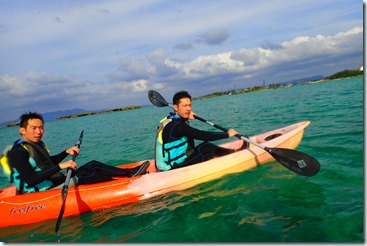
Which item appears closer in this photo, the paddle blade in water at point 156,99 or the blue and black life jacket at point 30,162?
the blue and black life jacket at point 30,162

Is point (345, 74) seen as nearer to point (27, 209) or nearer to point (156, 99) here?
point (156, 99)

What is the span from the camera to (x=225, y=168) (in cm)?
580

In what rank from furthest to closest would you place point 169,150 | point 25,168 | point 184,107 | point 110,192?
point 169,150 < point 184,107 < point 110,192 < point 25,168

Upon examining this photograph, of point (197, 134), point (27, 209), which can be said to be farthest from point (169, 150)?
point (27, 209)

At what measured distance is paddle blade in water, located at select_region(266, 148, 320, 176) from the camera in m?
4.95

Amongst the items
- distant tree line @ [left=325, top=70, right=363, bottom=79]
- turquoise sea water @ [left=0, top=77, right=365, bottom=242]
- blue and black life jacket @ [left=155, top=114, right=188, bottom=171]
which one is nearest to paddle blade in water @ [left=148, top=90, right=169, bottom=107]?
blue and black life jacket @ [left=155, top=114, right=188, bottom=171]

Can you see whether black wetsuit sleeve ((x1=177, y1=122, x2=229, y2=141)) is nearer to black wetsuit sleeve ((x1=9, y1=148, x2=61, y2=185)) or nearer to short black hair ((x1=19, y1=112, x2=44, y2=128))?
black wetsuit sleeve ((x1=9, y1=148, x2=61, y2=185))

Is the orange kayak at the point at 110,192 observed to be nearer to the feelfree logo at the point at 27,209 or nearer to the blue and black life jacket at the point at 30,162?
the feelfree logo at the point at 27,209

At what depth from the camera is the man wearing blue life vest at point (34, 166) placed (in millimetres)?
4680

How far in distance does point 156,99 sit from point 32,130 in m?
4.17

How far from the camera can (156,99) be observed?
28.2 ft

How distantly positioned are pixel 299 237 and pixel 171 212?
198 centimetres

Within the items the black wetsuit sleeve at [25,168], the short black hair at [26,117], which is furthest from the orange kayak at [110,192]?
the short black hair at [26,117]

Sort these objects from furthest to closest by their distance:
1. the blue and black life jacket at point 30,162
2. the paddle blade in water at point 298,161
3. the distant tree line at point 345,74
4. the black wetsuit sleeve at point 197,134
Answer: the distant tree line at point 345,74 < the black wetsuit sleeve at point 197,134 < the paddle blade in water at point 298,161 < the blue and black life jacket at point 30,162
